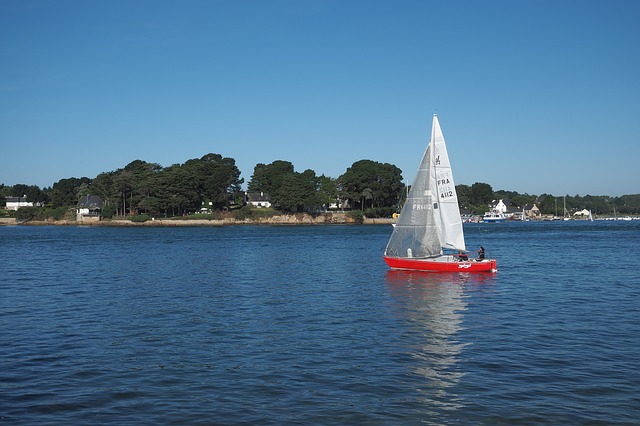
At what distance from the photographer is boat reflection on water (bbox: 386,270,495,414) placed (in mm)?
16984

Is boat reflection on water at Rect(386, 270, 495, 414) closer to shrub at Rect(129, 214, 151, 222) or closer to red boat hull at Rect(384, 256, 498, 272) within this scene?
red boat hull at Rect(384, 256, 498, 272)

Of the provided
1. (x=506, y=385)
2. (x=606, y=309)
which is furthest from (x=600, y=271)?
(x=506, y=385)

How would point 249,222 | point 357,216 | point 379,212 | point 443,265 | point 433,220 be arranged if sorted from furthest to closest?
point 379,212, point 357,216, point 249,222, point 433,220, point 443,265

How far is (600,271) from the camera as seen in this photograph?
164 ft

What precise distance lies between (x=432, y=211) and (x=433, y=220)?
0.72m

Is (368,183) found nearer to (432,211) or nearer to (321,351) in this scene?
(432,211)

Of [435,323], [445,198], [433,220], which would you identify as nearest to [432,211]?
[433,220]

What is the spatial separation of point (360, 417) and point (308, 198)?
17239cm

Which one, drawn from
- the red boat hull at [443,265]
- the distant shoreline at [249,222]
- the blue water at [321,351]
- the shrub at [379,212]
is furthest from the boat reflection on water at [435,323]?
the shrub at [379,212]

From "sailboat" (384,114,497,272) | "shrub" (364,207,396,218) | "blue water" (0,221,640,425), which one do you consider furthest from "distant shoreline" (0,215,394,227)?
"sailboat" (384,114,497,272)

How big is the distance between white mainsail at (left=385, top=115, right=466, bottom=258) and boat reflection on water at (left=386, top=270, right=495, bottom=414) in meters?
2.44

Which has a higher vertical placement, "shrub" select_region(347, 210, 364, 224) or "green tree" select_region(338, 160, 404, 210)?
"green tree" select_region(338, 160, 404, 210)

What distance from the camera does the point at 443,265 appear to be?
149 feet

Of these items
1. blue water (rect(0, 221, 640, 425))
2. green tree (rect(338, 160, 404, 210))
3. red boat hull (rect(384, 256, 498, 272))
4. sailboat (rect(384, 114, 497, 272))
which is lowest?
blue water (rect(0, 221, 640, 425))
